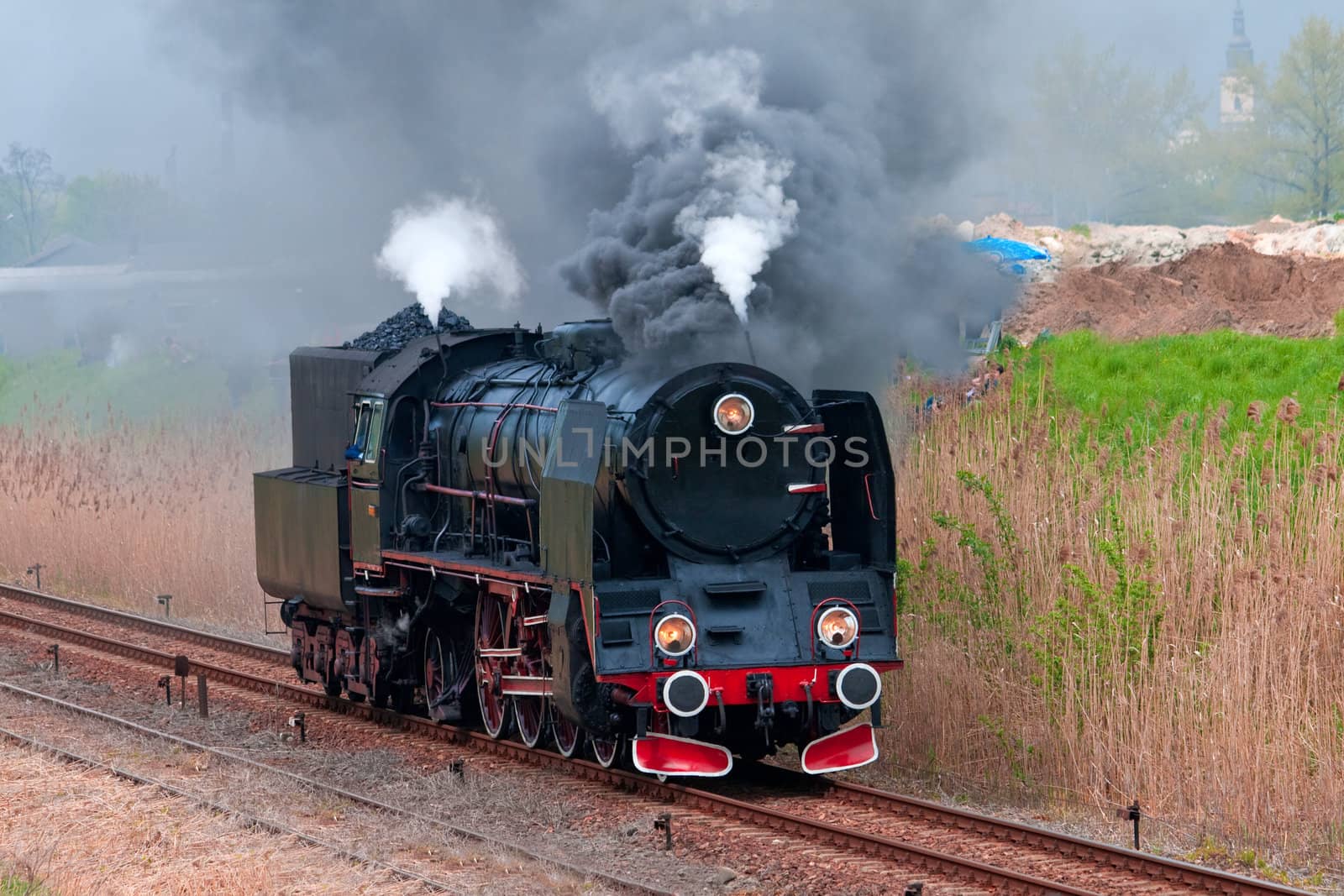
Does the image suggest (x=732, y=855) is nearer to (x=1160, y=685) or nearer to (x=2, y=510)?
(x=1160, y=685)

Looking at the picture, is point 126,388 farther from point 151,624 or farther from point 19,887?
point 19,887

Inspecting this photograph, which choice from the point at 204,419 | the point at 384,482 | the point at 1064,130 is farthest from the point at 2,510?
the point at 1064,130

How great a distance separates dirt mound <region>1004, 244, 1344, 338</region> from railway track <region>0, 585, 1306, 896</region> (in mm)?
11941

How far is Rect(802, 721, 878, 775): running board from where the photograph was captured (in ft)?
32.2

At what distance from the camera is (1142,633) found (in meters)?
10.1

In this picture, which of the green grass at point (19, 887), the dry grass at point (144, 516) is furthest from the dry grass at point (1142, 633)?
the dry grass at point (144, 516)

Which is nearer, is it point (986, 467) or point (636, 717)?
point (636, 717)

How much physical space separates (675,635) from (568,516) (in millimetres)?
971

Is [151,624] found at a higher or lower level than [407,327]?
lower

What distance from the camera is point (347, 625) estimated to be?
43.0 ft

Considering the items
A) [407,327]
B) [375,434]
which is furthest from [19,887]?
[407,327]

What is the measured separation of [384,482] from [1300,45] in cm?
5164

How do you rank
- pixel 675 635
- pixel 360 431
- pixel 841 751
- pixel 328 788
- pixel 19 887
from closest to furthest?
1. pixel 19 887
2. pixel 675 635
3. pixel 841 751
4. pixel 328 788
5. pixel 360 431

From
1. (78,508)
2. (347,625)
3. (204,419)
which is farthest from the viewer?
(204,419)
